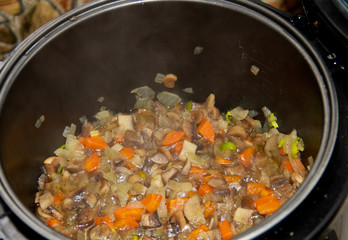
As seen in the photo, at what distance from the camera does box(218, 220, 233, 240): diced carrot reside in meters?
1.96

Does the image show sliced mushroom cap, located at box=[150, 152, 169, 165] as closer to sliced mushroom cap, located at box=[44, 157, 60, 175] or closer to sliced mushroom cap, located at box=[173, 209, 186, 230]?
sliced mushroom cap, located at box=[173, 209, 186, 230]

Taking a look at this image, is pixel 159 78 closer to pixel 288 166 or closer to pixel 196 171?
pixel 196 171

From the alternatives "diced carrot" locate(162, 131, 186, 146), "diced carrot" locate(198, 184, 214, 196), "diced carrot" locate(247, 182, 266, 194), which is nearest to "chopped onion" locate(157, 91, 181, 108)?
"diced carrot" locate(162, 131, 186, 146)

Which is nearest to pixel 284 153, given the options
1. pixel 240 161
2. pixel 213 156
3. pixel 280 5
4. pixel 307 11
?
pixel 240 161

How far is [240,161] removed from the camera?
90.0 inches

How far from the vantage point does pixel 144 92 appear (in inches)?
99.3

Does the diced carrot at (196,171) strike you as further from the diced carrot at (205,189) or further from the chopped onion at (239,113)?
the chopped onion at (239,113)

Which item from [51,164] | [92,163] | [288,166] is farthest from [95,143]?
[288,166]

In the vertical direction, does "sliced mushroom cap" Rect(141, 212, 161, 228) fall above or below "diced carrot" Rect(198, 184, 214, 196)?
above

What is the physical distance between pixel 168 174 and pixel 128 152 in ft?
1.04

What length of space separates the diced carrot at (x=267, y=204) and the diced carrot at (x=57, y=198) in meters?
1.08

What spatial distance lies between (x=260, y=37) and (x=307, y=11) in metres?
0.32

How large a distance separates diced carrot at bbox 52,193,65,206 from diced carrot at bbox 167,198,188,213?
24.3 inches

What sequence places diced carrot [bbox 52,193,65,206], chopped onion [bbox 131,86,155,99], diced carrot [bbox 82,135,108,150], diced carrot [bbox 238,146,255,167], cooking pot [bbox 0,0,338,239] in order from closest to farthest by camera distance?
cooking pot [bbox 0,0,338,239] < diced carrot [bbox 52,193,65,206] < diced carrot [bbox 238,146,255,167] < diced carrot [bbox 82,135,108,150] < chopped onion [bbox 131,86,155,99]
